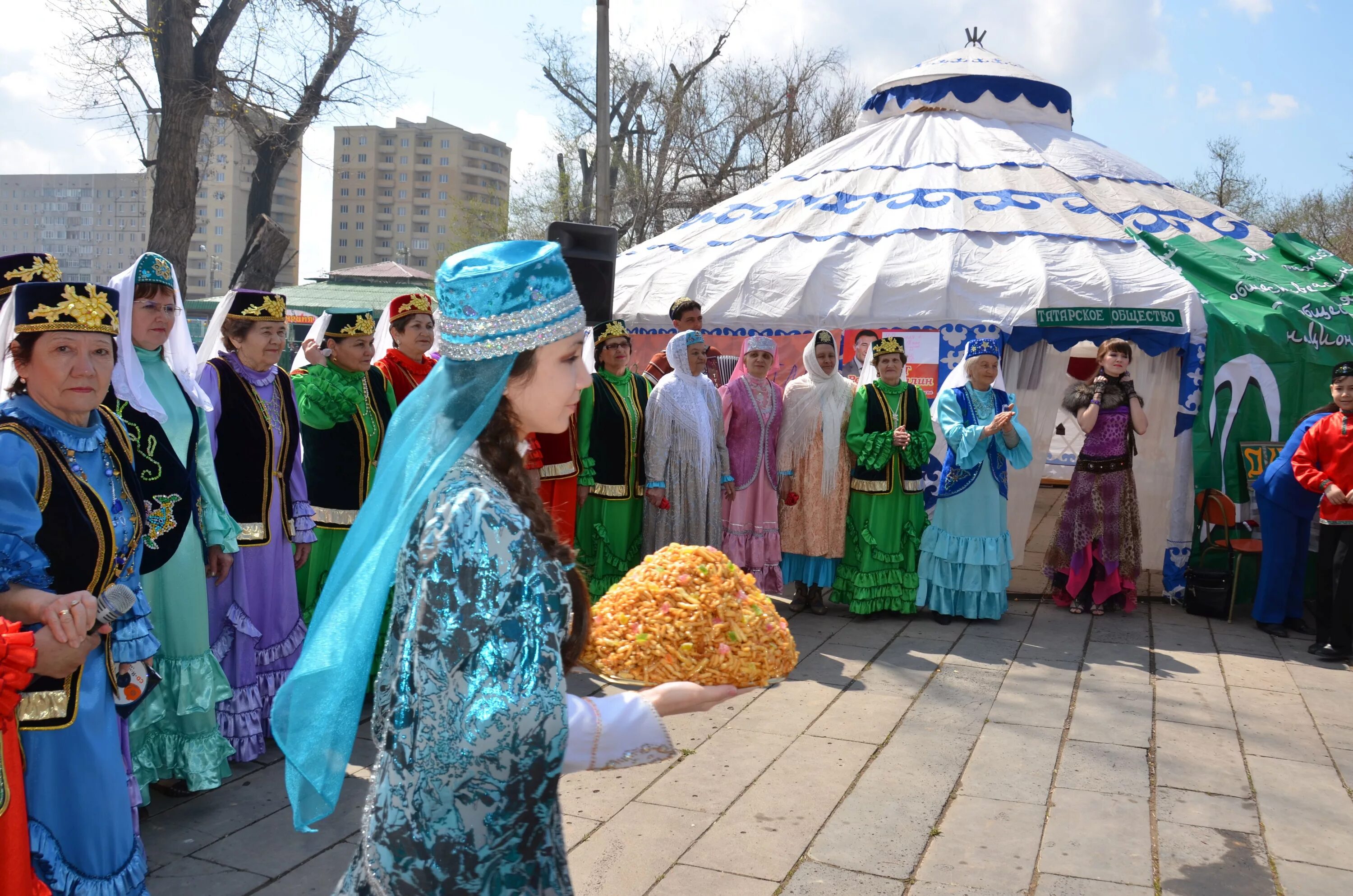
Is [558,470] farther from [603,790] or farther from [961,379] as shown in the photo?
[961,379]

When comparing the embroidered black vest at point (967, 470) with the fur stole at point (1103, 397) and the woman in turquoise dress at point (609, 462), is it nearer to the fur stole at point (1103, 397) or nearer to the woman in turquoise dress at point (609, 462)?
the fur stole at point (1103, 397)

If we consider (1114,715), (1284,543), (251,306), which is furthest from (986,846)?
(1284,543)

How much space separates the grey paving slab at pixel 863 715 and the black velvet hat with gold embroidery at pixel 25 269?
3.74 m

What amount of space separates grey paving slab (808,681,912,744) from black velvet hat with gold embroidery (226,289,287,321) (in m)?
3.22

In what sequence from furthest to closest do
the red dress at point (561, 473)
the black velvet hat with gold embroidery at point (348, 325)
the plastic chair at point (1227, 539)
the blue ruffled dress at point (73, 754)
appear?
1. the plastic chair at point (1227, 539)
2. the red dress at point (561, 473)
3. the black velvet hat with gold embroidery at point (348, 325)
4. the blue ruffled dress at point (73, 754)

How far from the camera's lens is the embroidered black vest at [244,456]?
4.58 meters

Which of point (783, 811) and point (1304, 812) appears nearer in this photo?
point (783, 811)

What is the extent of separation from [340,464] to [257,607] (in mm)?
822

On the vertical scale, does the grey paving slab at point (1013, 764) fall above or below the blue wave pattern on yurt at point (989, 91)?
below

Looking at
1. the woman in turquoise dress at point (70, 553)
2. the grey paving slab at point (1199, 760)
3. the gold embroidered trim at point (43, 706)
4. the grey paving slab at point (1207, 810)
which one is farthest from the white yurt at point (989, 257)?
the gold embroidered trim at point (43, 706)

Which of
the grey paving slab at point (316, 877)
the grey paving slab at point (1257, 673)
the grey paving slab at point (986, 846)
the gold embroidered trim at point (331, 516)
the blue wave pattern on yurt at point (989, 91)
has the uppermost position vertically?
the blue wave pattern on yurt at point (989, 91)

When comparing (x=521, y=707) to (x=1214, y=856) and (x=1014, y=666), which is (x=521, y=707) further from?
(x=1014, y=666)

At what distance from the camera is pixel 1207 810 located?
425 cm

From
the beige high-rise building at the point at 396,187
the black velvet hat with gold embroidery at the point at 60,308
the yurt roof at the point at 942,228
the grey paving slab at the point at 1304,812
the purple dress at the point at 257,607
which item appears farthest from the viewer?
the beige high-rise building at the point at 396,187
